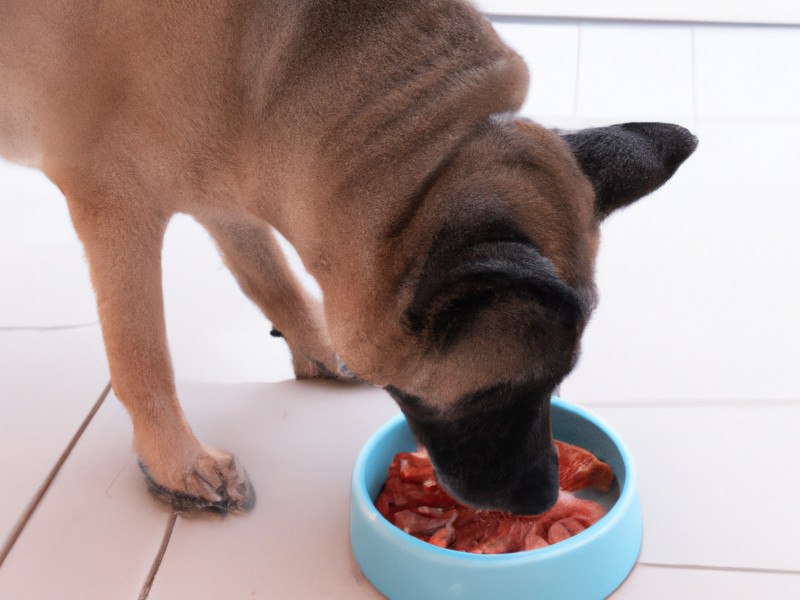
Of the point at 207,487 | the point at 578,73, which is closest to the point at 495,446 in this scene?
the point at 207,487

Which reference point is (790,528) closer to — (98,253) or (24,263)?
(98,253)

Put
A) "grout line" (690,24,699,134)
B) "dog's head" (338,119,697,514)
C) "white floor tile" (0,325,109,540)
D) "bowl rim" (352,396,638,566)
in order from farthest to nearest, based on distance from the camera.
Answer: "grout line" (690,24,699,134), "white floor tile" (0,325,109,540), "bowl rim" (352,396,638,566), "dog's head" (338,119,697,514)

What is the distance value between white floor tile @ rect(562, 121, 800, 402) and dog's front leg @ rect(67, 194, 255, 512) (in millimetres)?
732

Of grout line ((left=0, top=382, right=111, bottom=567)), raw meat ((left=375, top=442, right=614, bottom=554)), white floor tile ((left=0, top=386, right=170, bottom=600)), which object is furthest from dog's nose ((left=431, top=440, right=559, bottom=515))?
grout line ((left=0, top=382, right=111, bottom=567))

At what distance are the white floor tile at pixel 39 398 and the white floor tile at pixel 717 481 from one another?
1040 mm

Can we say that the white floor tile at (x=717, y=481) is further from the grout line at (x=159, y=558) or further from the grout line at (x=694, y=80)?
the grout line at (x=694, y=80)

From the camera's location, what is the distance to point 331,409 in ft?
5.64

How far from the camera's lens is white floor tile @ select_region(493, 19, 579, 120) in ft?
10.2

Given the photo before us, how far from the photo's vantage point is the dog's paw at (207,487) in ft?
4.75

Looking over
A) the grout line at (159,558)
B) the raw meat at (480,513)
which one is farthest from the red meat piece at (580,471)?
the grout line at (159,558)

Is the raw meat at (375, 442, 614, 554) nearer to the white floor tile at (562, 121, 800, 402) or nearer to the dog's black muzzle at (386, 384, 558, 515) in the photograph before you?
the dog's black muzzle at (386, 384, 558, 515)

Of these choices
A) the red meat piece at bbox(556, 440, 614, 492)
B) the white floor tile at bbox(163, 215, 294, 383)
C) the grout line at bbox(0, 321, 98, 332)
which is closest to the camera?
the red meat piece at bbox(556, 440, 614, 492)

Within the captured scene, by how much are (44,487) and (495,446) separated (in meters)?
0.90

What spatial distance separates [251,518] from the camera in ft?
4.78
